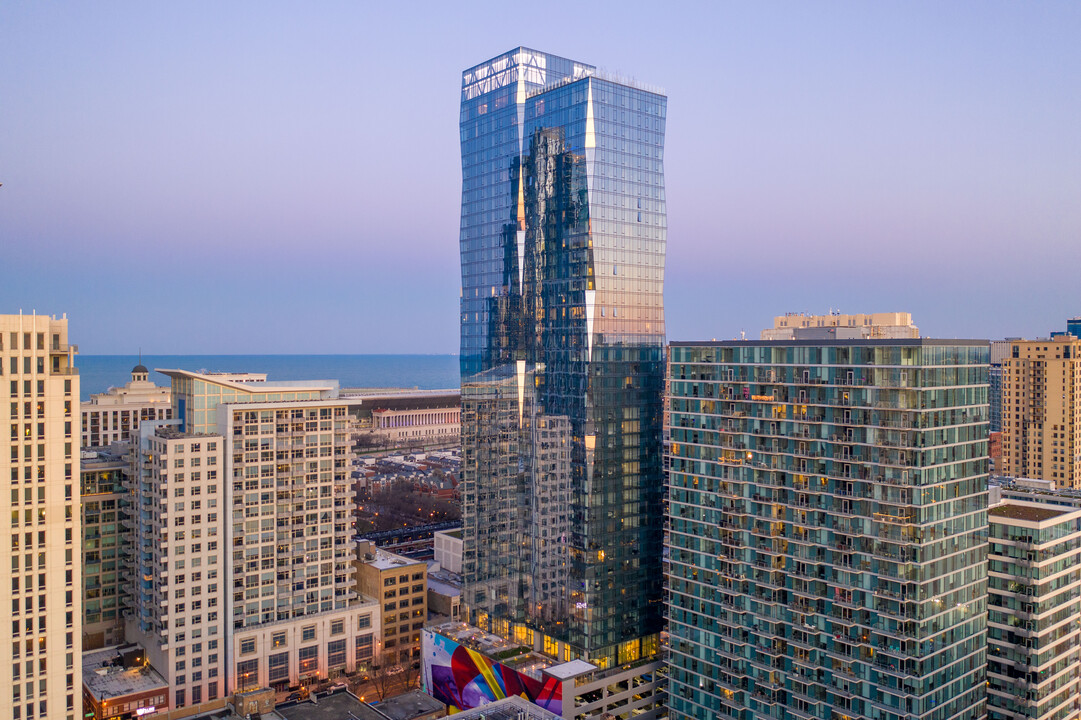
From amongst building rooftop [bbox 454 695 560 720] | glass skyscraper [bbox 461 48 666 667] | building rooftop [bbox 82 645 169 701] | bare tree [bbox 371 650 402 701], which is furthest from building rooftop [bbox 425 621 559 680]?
building rooftop [bbox 82 645 169 701]

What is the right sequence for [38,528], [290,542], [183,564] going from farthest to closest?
1. [290,542]
2. [183,564]
3. [38,528]

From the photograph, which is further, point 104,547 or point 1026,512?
point 104,547

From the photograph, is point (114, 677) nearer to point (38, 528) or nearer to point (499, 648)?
point (38, 528)

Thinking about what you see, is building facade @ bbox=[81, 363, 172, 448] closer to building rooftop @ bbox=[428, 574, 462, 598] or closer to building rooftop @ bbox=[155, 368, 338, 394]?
building rooftop @ bbox=[155, 368, 338, 394]

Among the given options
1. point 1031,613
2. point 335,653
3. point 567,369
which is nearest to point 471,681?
point 335,653

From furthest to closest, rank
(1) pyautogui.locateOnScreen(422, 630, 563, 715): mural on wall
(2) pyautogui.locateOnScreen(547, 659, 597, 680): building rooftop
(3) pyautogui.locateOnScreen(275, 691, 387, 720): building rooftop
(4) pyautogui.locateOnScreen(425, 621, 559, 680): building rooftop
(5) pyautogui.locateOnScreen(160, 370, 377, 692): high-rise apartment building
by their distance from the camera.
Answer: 1. (5) pyautogui.locateOnScreen(160, 370, 377, 692): high-rise apartment building
2. (4) pyautogui.locateOnScreen(425, 621, 559, 680): building rooftop
3. (1) pyautogui.locateOnScreen(422, 630, 563, 715): mural on wall
4. (2) pyautogui.locateOnScreen(547, 659, 597, 680): building rooftop
5. (3) pyautogui.locateOnScreen(275, 691, 387, 720): building rooftop

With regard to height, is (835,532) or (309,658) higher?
(835,532)

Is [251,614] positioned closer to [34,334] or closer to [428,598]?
[428,598]
